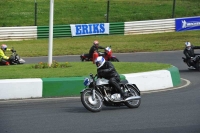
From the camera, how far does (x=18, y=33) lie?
35.0 meters

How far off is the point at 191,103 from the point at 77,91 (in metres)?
3.03

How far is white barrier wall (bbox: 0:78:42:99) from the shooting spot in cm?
1402

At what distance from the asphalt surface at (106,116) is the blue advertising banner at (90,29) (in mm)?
21369

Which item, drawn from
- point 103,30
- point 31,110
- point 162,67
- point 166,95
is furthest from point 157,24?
point 31,110

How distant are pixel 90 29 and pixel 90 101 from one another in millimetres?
24663

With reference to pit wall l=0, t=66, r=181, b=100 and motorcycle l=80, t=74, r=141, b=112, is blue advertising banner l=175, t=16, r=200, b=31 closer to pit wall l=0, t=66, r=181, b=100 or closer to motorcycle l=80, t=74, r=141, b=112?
pit wall l=0, t=66, r=181, b=100

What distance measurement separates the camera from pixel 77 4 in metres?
44.2

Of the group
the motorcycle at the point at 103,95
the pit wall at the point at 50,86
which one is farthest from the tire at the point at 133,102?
the pit wall at the point at 50,86

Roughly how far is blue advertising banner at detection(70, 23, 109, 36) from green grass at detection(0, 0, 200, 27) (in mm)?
4297

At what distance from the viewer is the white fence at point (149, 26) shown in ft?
125

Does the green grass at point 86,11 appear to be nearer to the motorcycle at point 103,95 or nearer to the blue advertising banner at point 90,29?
the blue advertising banner at point 90,29

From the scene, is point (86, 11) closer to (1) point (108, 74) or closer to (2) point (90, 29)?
(2) point (90, 29)

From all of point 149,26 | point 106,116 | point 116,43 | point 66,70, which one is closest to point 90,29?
point 116,43

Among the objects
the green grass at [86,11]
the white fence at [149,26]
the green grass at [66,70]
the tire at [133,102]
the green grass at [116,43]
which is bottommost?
the green grass at [116,43]
